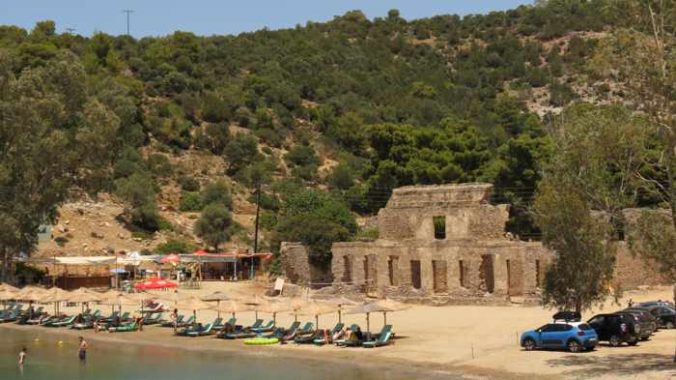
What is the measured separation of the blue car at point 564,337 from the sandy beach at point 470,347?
409mm

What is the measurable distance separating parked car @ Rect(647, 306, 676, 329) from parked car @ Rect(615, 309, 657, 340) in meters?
2.96

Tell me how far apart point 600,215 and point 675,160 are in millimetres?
6538

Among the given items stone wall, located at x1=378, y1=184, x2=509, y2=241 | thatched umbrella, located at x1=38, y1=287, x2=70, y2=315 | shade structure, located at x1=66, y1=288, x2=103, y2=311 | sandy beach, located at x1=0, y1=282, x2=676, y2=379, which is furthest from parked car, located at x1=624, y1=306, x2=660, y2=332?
thatched umbrella, located at x1=38, y1=287, x2=70, y2=315

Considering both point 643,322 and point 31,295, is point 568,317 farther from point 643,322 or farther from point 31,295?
point 31,295

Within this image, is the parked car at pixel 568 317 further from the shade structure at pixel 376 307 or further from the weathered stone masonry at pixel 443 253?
the weathered stone masonry at pixel 443 253

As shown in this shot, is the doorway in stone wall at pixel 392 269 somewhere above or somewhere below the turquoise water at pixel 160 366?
above

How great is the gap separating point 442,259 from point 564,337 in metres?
18.6

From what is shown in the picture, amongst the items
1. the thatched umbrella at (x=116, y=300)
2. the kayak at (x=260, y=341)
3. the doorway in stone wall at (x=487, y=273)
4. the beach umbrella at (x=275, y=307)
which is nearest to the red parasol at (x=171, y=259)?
the thatched umbrella at (x=116, y=300)

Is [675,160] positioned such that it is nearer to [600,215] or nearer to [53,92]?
[600,215]

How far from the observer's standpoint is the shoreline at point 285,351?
93.6ft

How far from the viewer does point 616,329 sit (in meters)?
31.0

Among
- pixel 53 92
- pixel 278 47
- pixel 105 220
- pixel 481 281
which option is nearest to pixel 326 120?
pixel 278 47

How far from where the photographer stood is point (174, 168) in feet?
295

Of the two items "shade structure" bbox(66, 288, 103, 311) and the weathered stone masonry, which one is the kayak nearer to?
"shade structure" bbox(66, 288, 103, 311)
